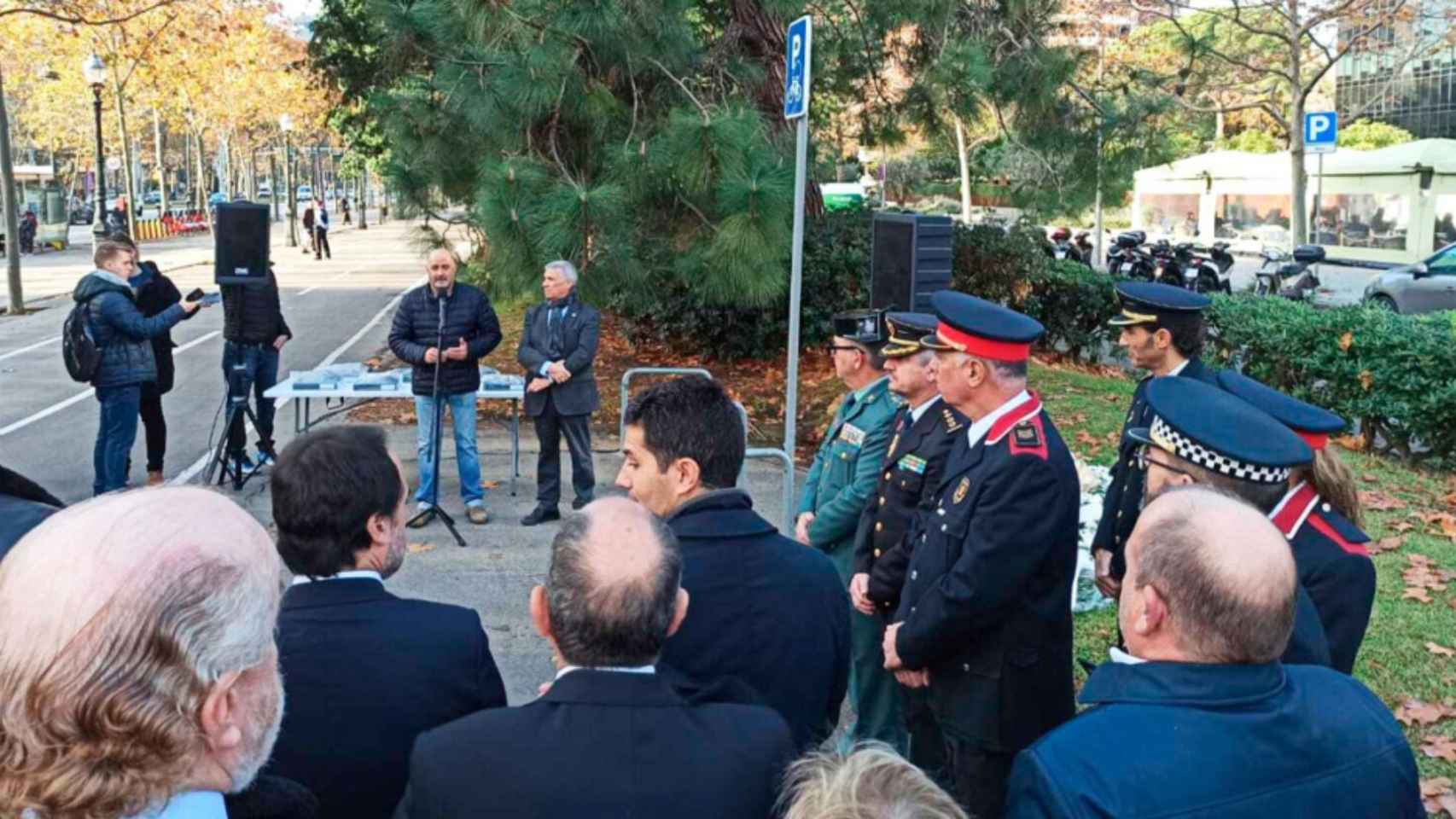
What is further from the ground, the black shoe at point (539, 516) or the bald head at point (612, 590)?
the bald head at point (612, 590)

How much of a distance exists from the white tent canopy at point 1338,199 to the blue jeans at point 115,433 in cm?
2354

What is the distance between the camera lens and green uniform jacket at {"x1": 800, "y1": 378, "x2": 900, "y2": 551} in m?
4.71

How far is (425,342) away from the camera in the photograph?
794 centimetres

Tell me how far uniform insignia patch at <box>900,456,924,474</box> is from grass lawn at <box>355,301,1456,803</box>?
71.3 inches

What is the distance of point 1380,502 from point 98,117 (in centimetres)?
2903

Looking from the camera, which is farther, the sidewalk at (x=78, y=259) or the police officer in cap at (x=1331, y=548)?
the sidewalk at (x=78, y=259)

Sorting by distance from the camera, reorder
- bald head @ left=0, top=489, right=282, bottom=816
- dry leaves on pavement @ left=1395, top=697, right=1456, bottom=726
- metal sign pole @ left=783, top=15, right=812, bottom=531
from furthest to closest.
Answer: metal sign pole @ left=783, top=15, right=812, bottom=531 < dry leaves on pavement @ left=1395, top=697, right=1456, bottom=726 < bald head @ left=0, top=489, right=282, bottom=816

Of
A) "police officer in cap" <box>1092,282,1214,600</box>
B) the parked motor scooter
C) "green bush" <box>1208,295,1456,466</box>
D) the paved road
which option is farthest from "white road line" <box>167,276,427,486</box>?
the parked motor scooter

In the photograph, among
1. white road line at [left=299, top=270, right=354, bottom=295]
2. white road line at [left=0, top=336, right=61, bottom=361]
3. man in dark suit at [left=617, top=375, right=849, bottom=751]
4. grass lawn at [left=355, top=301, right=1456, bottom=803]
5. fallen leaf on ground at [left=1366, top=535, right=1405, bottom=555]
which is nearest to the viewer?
man in dark suit at [left=617, top=375, right=849, bottom=751]

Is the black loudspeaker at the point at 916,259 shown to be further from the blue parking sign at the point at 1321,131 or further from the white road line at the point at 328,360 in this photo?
the blue parking sign at the point at 1321,131

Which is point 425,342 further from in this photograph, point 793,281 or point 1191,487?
point 1191,487

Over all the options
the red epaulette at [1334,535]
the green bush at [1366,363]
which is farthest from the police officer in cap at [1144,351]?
the green bush at [1366,363]

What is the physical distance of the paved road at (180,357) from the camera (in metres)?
9.95

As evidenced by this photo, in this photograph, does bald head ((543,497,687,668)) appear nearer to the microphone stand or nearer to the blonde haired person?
the blonde haired person
